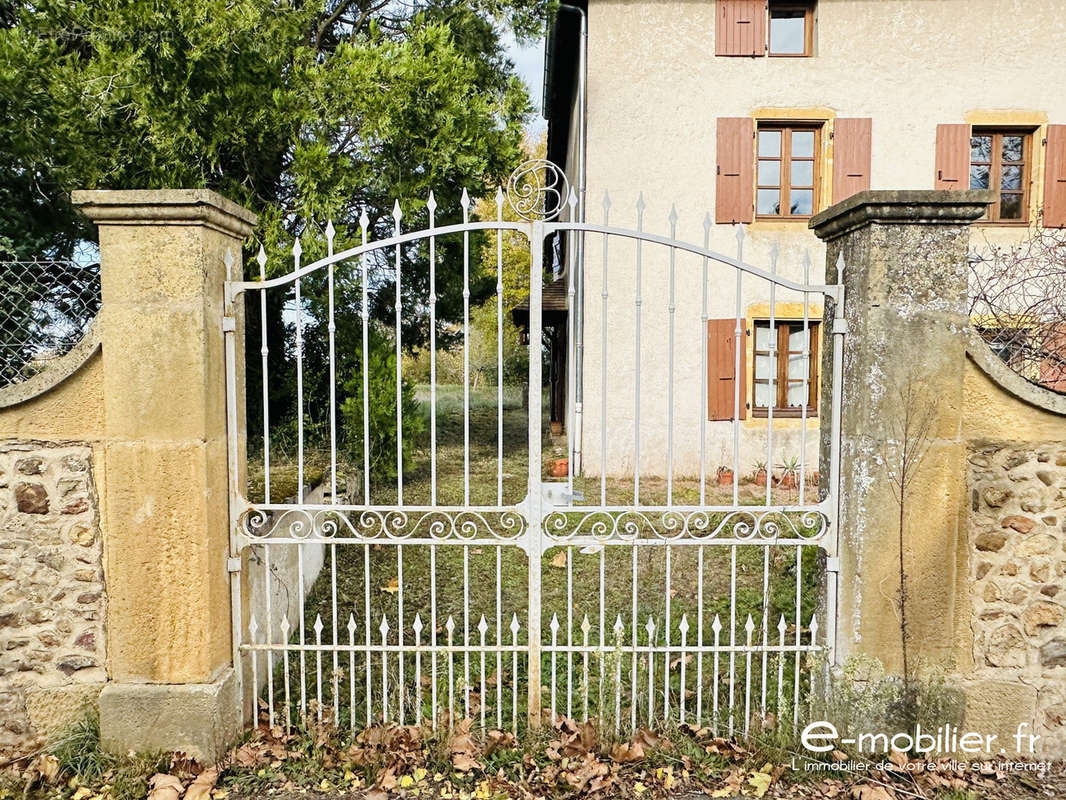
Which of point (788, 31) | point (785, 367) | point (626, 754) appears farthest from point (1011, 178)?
point (626, 754)

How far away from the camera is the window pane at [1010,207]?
379 inches

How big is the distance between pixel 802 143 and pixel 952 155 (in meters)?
1.95

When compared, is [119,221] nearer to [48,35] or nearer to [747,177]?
[48,35]

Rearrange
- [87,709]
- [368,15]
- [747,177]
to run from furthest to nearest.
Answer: [368,15], [747,177], [87,709]

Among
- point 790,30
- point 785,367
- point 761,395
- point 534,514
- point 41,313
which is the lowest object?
point 534,514

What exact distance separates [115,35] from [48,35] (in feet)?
3.92

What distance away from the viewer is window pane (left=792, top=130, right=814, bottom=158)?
9.57 meters

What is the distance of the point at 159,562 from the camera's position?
10.0 feet

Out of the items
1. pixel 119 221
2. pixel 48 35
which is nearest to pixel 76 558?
pixel 119 221

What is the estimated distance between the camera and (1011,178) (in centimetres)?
965

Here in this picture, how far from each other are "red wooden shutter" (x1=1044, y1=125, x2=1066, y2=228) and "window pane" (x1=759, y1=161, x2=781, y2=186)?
3512 mm

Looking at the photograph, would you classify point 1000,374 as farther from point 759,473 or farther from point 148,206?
point 759,473

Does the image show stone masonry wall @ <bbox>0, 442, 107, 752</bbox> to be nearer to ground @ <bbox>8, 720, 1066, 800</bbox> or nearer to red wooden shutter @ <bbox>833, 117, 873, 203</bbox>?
ground @ <bbox>8, 720, 1066, 800</bbox>

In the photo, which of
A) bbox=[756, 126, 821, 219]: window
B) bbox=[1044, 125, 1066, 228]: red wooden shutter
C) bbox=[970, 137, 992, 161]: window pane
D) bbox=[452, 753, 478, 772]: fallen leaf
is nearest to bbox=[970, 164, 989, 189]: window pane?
bbox=[970, 137, 992, 161]: window pane
